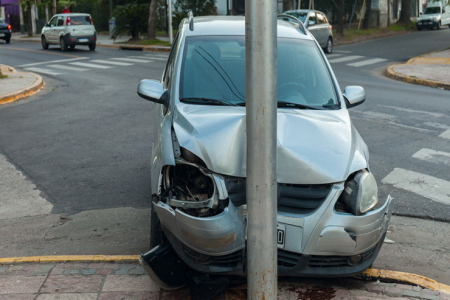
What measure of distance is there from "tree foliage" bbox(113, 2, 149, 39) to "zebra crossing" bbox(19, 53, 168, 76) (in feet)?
31.4

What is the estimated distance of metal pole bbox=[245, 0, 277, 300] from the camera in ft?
10.7

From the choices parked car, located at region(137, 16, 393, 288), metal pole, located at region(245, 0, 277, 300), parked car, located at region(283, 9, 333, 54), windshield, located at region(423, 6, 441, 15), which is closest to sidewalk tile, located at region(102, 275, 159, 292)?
parked car, located at region(137, 16, 393, 288)

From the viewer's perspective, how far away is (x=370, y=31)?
116 ft

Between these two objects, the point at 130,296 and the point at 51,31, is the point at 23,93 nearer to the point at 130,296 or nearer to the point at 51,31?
the point at 130,296

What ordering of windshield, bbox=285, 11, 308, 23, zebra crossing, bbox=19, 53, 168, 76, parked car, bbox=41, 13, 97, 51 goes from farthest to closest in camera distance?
parked car, bbox=41, 13, 97, 51, windshield, bbox=285, 11, 308, 23, zebra crossing, bbox=19, 53, 168, 76

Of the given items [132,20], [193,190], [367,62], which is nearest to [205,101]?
[193,190]

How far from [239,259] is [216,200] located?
0.43 meters

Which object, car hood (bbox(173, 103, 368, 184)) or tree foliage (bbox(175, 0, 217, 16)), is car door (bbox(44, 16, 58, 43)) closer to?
tree foliage (bbox(175, 0, 217, 16))

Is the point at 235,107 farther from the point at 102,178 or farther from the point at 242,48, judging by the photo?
the point at 102,178

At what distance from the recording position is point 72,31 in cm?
2681

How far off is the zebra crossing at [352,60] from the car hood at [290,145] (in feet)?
54.5

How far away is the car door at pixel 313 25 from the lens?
76.9 feet

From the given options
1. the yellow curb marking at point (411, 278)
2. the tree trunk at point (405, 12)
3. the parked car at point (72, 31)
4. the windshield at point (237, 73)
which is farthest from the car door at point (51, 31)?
the yellow curb marking at point (411, 278)

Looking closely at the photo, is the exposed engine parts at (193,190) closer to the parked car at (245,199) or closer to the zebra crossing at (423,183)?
the parked car at (245,199)
